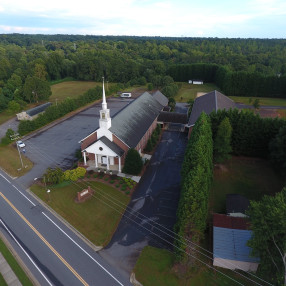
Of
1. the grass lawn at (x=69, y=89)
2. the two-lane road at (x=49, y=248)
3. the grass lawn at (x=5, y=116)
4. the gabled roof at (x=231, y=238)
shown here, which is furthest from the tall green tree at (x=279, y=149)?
the grass lawn at (x=69, y=89)

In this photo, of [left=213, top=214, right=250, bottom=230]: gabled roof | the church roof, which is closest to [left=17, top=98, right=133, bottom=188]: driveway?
the church roof

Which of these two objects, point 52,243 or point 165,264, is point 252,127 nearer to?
point 165,264

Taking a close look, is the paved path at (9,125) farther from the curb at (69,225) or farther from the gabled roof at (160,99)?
the gabled roof at (160,99)

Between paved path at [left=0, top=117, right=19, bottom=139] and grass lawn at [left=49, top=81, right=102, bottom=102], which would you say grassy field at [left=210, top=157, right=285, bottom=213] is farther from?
grass lawn at [left=49, top=81, right=102, bottom=102]

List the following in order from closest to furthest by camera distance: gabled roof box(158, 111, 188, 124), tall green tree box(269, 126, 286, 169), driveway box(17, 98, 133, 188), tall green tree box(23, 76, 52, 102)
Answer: tall green tree box(269, 126, 286, 169), driveway box(17, 98, 133, 188), gabled roof box(158, 111, 188, 124), tall green tree box(23, 76, 52, 102)

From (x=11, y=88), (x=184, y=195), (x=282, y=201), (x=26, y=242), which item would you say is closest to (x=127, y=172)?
(x=184, y=195)

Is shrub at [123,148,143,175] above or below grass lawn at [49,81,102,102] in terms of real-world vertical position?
above
